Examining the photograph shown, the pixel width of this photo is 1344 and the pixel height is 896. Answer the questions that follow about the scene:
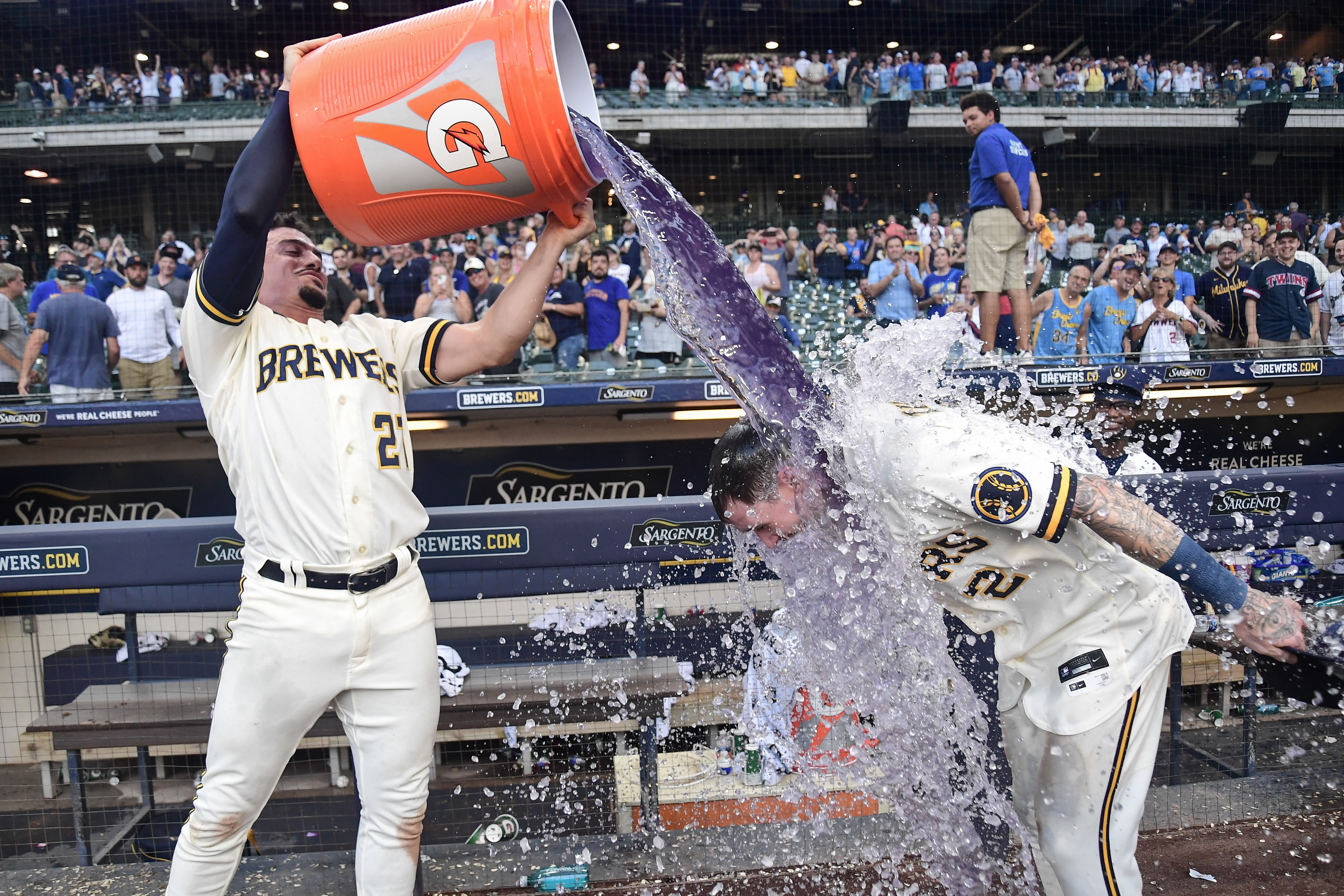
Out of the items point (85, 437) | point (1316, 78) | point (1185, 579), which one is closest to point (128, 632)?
point (1185, 579)

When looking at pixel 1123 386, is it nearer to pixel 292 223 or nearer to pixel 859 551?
pixel 859 551

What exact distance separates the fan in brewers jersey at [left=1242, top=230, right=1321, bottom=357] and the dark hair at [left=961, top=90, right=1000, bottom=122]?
4501 mm

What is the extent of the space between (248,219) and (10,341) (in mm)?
6992

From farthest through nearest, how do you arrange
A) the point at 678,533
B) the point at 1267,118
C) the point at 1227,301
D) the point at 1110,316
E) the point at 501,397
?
the point at 1267,118, the point at 1227,301, the point at 1110,316, the point at 501,397, the point at 678,533

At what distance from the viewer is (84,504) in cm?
814

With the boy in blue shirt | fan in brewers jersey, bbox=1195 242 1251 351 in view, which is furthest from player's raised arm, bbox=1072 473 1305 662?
fan in brewers jersey, bbox=1195 242 1251 351

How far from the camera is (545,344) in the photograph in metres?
7.88

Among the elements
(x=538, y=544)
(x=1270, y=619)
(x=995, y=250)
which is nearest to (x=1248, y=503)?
(x=1270, y=619)

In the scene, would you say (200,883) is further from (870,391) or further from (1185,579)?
(1185,579)

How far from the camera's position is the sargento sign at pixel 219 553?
8.93 ft

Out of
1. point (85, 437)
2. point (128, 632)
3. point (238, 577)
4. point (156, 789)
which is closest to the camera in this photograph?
point (238, 577)

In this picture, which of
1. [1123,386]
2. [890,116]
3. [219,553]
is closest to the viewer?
[219,553]

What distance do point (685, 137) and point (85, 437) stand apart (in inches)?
549

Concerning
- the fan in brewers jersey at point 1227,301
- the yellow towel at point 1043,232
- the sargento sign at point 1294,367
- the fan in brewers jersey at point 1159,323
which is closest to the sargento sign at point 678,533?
the yellow towel at point 1043,232
